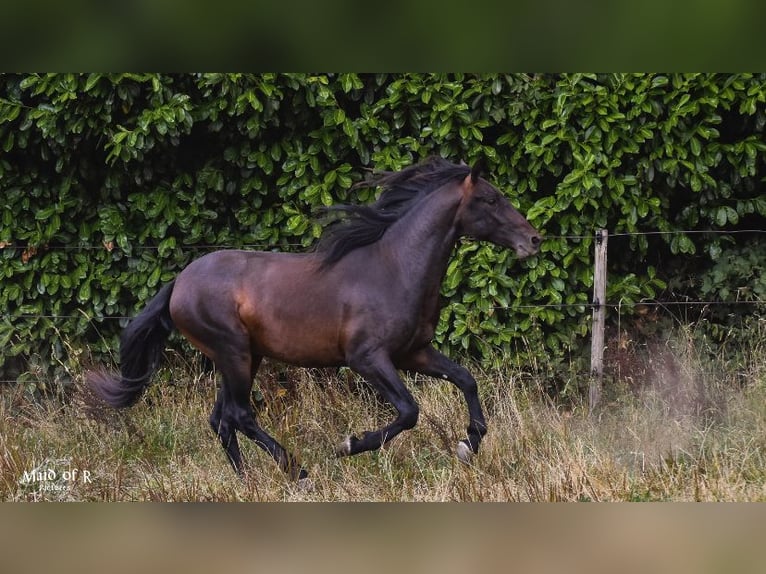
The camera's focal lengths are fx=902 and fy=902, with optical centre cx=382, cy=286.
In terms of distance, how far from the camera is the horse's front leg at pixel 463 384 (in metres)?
5.24

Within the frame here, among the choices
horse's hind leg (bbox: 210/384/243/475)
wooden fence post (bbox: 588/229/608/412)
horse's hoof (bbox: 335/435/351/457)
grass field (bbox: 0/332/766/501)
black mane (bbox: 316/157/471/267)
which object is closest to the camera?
grass field (bbox: 0/332/766/501)

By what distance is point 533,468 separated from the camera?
Answer: 201 inches

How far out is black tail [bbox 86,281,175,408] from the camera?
18.2 ft

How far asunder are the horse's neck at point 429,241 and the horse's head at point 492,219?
0.24ft

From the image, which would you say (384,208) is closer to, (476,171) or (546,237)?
(476,171)

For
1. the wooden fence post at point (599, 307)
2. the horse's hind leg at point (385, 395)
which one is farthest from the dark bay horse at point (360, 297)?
the wooden fence post at point (599, 307)

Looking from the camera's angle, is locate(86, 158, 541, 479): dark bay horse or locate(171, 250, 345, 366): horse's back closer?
locate(86, 158, 541, 479): dark bay horse

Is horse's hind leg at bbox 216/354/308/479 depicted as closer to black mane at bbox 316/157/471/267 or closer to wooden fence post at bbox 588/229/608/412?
black mane at bbox 316/157/471/267

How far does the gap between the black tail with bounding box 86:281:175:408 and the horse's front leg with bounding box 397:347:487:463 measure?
1513 mm

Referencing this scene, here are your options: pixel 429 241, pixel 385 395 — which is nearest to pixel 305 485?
pixel 385 395

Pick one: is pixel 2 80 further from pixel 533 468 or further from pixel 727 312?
pixel 727 312

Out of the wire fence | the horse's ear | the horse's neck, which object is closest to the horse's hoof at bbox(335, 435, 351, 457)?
the horse's neck

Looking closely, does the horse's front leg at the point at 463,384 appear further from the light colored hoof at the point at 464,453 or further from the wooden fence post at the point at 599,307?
the wooden fence post at the point at 599,307

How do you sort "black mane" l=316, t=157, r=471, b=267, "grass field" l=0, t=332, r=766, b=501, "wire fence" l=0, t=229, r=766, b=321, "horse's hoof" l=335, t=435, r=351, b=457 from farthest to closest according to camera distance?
1. "wire fence" l=0, t=229, r=766, b=321
2. "black mane" l=316, t=157, r=471, b=267
3. "horse's hoof" l=335, t=435, r=351, b=457
4. "grass field" l=0, t=332, r=766, b=501
